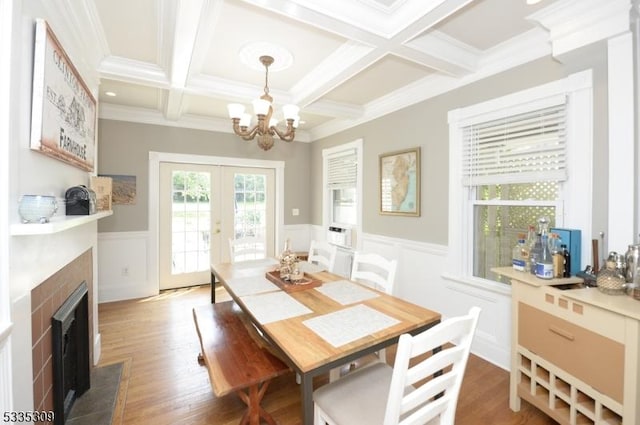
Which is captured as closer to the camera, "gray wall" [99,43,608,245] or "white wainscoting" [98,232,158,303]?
"gray wall" [99,43,608,245]

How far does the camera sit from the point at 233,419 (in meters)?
1.76

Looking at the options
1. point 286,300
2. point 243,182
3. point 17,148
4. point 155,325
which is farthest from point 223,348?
point 243,182

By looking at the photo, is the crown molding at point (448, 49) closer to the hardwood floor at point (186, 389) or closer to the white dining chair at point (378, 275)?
the white dining chair at point (378, 275)

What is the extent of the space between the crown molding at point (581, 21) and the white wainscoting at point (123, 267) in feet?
15.0

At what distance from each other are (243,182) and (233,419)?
3403 millimetres

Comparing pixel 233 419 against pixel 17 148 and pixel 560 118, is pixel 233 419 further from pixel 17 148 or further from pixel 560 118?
pixel 560 118

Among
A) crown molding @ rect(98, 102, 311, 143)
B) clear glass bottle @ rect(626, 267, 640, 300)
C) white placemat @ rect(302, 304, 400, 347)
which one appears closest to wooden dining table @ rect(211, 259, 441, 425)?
white placemat @ rect(302, 304, 400, 347)

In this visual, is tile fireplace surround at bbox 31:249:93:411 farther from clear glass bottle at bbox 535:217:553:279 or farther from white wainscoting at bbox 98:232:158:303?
clear glass bottle at bbox 535:217:553:279

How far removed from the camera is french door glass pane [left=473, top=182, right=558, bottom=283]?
7.04 ft

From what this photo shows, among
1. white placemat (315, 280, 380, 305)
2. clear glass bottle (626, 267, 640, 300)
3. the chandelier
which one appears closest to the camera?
clear glass bottle (626, 267, 640, 300)

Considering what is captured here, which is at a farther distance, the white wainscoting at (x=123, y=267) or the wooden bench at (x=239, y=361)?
the white wainscoting at (x=123, y=267)

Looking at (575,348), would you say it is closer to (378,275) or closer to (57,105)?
(378,275)

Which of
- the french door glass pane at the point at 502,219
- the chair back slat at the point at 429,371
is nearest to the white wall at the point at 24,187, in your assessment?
the chair back slat at the point at 429,371

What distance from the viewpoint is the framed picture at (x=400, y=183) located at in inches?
118
